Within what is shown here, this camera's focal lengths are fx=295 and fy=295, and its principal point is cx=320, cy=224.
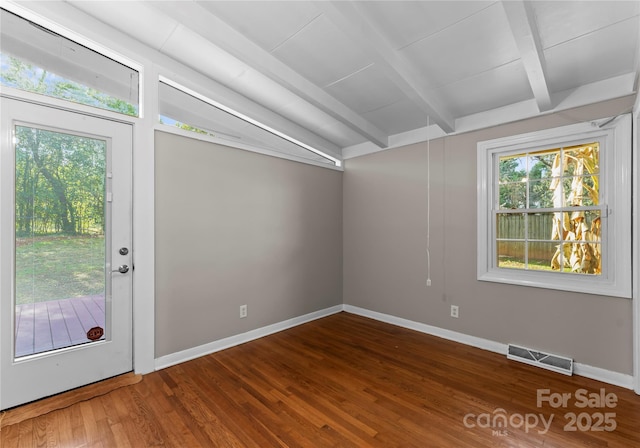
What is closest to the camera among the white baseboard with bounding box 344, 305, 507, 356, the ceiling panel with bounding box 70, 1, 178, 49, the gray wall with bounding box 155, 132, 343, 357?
the ceiling panel with bounding box 70, 1, 178, 49

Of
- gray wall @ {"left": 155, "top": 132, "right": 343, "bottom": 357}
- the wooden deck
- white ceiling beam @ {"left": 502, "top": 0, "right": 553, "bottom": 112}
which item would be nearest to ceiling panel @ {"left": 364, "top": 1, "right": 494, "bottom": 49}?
white ceiling beam @ {"left": 502, "top": 0, "right": 553, "bottom": 112}

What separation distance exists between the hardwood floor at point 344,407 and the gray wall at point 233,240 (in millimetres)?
459

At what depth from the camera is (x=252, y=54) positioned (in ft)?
8.15

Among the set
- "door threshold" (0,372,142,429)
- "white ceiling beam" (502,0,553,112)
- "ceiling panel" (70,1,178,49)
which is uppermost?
"ceiling panel" (70,1,178,49)

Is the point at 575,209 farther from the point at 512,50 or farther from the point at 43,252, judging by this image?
the point at 43,252

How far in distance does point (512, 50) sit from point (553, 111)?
0.85 meters

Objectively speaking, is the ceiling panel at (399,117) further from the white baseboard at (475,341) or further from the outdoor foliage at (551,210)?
the white baseboard at (475,341)

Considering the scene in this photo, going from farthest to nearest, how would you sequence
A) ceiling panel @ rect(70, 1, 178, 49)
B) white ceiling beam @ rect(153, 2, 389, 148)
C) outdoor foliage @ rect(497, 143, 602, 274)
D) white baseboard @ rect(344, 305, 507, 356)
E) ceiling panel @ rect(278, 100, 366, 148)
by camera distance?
ceiling panel @ rect(278, 100, 366, 148) < white baseboard @ rect(344, 305, 507, 356) < outdoor foliage @ rect(497, 143, 602, 274) < ceiling panel @ rect(70, 1, 178, 49) < white ceiling beam @ rect(153, 2, 389, 148)

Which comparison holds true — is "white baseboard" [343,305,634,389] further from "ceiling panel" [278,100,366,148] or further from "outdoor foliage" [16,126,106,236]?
"outdoor foliage" [16,126,106,236]

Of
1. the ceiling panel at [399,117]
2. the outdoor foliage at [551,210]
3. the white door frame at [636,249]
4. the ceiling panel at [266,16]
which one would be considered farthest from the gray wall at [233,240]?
the white door frame at [636,249]

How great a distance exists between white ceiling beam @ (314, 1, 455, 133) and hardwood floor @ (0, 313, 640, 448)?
249 centimetres

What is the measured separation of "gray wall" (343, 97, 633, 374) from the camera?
8.30 feet

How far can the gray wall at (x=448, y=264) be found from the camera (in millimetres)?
2531

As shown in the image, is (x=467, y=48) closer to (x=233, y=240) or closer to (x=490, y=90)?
(x=490, y=90)
